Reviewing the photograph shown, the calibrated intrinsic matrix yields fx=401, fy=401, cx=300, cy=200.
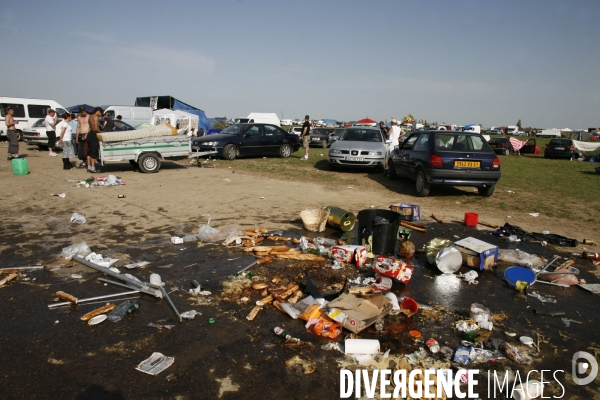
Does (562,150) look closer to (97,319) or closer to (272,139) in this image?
(272,139)

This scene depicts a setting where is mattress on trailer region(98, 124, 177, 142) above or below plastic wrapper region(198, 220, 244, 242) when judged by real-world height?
above

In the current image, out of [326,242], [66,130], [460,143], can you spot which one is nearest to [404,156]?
[460,143]

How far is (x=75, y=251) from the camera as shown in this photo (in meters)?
5.38

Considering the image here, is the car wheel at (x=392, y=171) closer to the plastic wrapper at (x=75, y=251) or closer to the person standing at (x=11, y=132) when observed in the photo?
the plastic wrapper at (x=75, y=251)

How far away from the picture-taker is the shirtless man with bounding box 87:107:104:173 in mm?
12188

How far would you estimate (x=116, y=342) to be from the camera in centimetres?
338

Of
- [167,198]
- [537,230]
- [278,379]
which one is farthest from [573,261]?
[167,198]

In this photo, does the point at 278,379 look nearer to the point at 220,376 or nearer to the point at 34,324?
the point at 220,376

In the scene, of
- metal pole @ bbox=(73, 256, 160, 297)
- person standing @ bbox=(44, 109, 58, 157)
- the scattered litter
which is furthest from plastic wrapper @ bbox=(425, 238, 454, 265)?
person standing @ bbox=(44, 109, 58, 157)

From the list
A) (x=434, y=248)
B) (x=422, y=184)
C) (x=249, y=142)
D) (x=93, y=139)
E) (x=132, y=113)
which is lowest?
(x=434, y=248)

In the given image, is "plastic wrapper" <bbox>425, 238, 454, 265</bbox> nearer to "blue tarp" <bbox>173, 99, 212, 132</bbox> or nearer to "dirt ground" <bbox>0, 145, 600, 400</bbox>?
"dirt ground" <bbox>0, 145, 600, 400</bbox>

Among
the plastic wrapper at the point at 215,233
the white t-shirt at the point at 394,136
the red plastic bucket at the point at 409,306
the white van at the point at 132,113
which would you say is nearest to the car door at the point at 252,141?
the white t-shirt at the point at 394,136

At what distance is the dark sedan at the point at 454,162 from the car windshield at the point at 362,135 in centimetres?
427

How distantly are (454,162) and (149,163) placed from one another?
936 cm
